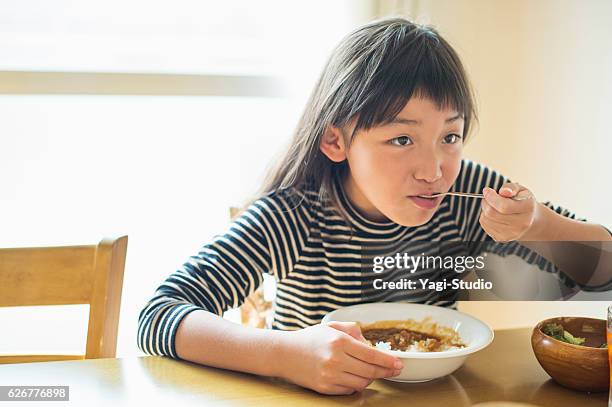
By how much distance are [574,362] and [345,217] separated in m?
0.50

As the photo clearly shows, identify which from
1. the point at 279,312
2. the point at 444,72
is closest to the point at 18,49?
the point at 279,312

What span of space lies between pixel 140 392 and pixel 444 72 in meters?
0.65

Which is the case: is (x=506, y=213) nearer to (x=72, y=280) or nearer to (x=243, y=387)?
(x=243, y=387)

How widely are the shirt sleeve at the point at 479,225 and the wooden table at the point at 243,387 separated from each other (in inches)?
5.6

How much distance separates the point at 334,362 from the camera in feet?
2.75

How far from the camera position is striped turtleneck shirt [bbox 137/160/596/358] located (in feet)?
3.65

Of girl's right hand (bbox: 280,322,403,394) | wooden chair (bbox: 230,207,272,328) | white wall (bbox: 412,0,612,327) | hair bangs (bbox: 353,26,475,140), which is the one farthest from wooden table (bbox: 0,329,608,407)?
wooden chair (bbox: 230,207,272,328)

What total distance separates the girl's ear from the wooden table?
401 millimetres

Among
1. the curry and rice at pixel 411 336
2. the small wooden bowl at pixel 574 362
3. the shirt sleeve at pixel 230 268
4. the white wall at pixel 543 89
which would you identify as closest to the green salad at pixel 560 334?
the small wooden bowl at pixel 574 362

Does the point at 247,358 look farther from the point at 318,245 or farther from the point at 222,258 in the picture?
the point at 318,245

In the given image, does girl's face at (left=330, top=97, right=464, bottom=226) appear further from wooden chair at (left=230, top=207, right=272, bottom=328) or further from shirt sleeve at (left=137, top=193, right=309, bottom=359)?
wooden chair at (left=230, top=207, right=272, bottom=328)

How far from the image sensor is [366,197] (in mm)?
1229
